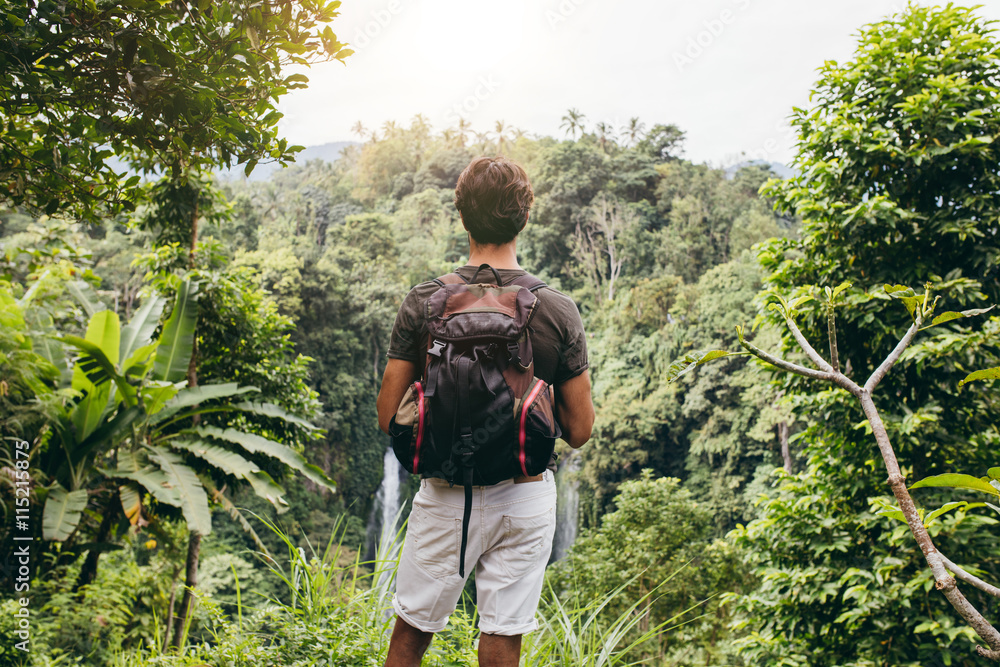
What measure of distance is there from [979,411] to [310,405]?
5399 millimetres

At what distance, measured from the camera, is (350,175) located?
129 feet

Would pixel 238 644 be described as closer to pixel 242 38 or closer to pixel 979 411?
pixel 242 38

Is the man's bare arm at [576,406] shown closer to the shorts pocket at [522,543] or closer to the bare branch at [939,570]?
the shorts pocket at [522,543]

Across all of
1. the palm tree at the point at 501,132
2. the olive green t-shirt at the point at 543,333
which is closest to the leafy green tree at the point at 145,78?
the olive green t-shirt at the point at 543,333

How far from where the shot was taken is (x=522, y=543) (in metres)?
1.42

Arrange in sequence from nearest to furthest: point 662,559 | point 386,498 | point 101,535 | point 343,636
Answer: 1. point 343,636
2. point 101,535
3. point 662,559
4. point 386,498

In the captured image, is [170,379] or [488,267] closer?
[488,267]

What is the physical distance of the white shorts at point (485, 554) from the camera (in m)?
1.40

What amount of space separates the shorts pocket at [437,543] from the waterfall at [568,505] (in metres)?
17.8

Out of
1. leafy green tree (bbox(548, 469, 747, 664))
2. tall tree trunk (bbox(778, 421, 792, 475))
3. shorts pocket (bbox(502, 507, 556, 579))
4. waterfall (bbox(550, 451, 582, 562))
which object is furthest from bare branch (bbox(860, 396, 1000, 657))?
waterfall (bbox(550, 451, 582, 562))

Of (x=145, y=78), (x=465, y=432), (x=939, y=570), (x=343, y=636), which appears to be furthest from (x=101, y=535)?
(x=939, y=570)

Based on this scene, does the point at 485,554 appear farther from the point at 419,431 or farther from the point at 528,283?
the point at 528,283

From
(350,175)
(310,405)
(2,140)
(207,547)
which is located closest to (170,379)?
(310,405)

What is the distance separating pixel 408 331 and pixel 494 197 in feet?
1.31
